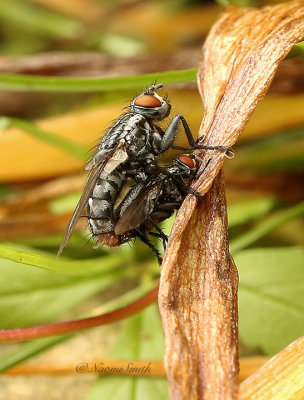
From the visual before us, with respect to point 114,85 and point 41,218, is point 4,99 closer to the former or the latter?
point 41,218

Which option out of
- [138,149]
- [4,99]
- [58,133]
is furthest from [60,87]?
[4,99]

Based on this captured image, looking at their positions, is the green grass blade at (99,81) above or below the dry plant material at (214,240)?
above

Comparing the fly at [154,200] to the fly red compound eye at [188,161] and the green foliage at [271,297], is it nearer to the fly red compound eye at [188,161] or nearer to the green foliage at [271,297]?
the fly red compound eye at [188,161]

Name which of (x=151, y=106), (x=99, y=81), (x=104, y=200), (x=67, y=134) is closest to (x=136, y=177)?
(x=104, y=200)

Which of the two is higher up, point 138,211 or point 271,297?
point 138,211

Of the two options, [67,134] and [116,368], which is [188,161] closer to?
[116,368]

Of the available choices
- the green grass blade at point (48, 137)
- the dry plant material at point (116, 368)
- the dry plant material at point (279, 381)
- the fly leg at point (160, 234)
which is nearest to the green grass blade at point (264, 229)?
the fly leg at point (160, 234)

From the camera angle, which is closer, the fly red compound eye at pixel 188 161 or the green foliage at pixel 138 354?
the fly red compound eye at pixel 188 161

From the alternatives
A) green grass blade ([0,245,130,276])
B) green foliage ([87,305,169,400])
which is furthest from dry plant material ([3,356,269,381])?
green grass blade ([0,245,130,276])
